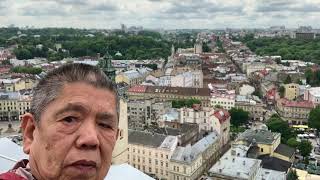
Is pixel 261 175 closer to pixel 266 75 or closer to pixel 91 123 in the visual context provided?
pixel 91 123

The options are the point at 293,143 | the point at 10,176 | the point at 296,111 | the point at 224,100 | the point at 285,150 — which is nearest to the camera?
the point at 10,176

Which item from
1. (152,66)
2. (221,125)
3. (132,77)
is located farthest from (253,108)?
(152,66)

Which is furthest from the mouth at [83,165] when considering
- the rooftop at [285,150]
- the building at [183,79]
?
the building at [183,79]

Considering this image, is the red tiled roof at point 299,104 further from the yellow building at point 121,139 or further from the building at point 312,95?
the yellow building at point 121,139

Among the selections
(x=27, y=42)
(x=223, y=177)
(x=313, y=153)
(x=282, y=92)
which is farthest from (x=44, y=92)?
(x=27, y=42)

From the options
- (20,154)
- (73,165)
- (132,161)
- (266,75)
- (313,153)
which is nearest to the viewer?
(73,165)

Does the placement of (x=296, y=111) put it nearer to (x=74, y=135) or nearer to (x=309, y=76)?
(x=309, y=76)
